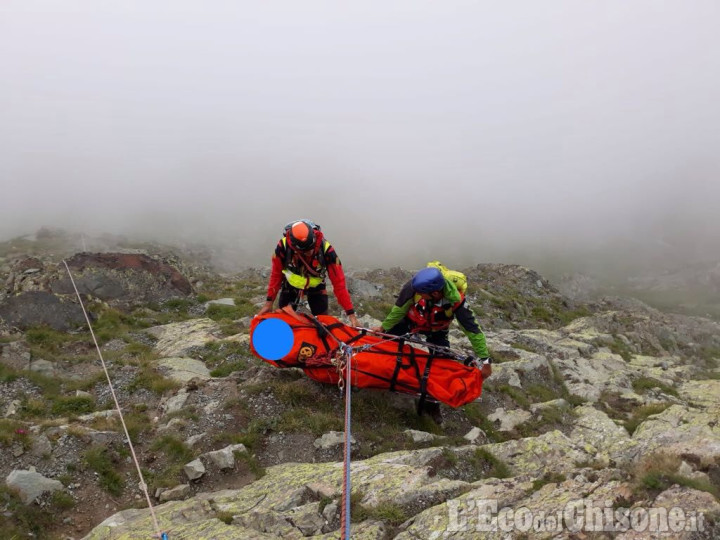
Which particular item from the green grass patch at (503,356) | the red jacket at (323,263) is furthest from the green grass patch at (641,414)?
the red jacket at (323,263)

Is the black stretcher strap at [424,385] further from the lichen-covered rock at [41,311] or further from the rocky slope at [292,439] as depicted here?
the lichen-covered rock at [41,311]

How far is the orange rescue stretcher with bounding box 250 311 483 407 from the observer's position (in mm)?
11102

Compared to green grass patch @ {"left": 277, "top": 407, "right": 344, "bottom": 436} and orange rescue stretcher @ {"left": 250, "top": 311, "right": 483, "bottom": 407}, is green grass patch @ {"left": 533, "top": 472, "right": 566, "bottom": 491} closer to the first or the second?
orange rescue stretcher @ {"left": 250, "top": 311, "right": 483, "bottom": 407}

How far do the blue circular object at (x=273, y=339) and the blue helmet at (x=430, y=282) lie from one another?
12.7 ft

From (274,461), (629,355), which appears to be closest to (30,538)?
(274,461)

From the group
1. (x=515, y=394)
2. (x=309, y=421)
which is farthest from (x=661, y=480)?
(x=515, y=394)

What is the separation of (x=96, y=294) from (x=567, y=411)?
20968 millimetres

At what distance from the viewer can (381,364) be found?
1126 centimetres

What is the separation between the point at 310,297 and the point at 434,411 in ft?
16.1

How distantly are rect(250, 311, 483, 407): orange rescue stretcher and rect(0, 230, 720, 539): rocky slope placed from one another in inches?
36.1

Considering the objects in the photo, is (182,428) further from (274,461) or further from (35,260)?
(35,260)

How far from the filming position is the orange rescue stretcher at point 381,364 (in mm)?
11102

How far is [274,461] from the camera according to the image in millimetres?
10102

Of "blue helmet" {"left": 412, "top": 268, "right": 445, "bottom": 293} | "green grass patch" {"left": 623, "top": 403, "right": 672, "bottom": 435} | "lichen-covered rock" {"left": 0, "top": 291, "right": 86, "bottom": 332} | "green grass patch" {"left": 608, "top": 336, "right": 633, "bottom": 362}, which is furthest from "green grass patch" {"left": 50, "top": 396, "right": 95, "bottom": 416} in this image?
"green grass patch" {"left": 608, "top": 336, "right": 633, "bottom": 362}
